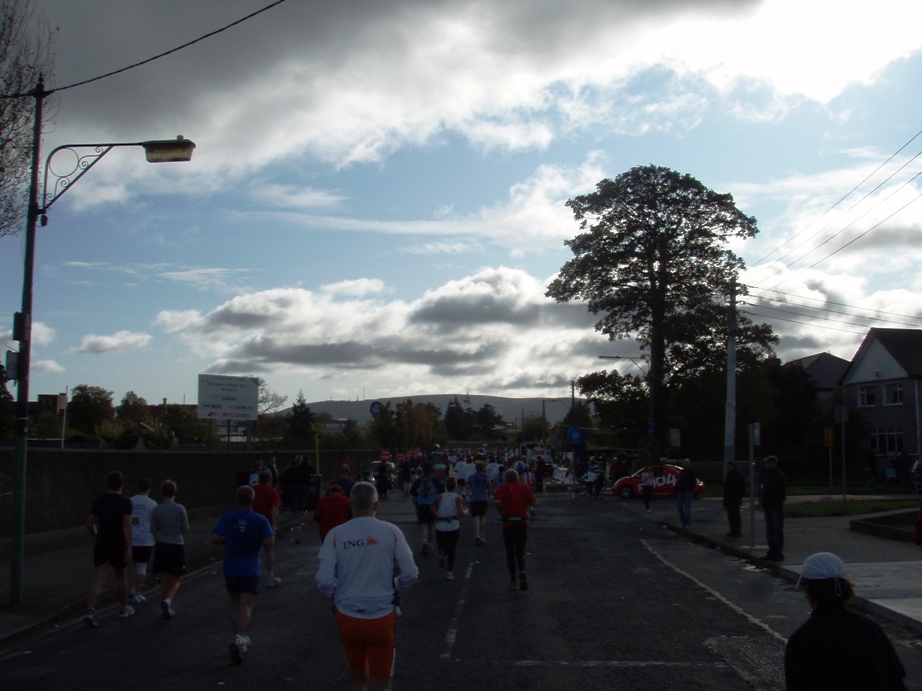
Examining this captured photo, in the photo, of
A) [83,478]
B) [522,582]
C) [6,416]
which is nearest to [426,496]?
[522,582]

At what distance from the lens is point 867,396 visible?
54.6 metres

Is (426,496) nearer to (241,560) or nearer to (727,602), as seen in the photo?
(727,602)

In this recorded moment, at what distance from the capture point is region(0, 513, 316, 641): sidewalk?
1018cm

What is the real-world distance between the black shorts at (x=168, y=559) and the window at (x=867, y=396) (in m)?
52.3

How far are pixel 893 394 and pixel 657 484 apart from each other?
2586 cm

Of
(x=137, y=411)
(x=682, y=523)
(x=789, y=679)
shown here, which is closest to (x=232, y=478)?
(x=682, y=523)

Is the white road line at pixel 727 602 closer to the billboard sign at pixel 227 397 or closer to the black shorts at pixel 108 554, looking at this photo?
the black shorts at pixel 108 554

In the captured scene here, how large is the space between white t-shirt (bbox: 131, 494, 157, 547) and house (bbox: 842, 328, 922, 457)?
47.6 metres

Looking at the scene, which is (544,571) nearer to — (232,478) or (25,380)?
(25,380)

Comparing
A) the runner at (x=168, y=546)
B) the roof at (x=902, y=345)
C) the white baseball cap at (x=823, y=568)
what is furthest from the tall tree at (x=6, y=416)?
the roof at (x=902, y=345)

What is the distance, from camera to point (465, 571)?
1403 cm

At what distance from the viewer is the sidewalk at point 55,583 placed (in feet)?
33.4

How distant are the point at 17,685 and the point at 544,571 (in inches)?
335

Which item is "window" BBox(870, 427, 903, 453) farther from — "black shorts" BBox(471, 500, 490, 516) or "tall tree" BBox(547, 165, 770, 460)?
"black shorts" BBox(471, 500, 490, 516)
